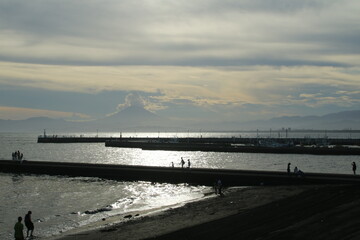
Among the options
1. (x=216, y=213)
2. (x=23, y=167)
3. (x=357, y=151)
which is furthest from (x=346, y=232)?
(x=357, y=151)

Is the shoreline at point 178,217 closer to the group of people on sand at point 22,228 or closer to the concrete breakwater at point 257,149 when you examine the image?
the group of people on sand at point 22,228

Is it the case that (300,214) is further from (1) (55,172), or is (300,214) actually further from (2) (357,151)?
(2) (357,151)

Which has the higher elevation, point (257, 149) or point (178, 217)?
point (257, 149)

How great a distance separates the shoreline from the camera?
64.2 ft

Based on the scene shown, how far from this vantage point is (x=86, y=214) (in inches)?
1024

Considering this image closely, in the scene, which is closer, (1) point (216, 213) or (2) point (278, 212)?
(2) point (278, 212)

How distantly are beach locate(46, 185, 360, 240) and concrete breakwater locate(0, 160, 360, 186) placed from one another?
239 inches

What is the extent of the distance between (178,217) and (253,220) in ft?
16.6

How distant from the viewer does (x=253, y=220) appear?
19.4 metres

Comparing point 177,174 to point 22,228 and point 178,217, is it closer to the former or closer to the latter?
point 178,217

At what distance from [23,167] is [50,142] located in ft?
380

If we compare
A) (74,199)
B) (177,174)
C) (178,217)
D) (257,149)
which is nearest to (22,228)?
(178,217)

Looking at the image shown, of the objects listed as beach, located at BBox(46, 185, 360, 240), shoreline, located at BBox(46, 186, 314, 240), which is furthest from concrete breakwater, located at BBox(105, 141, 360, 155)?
beach, located at BBox(46, 185, 360, 240)

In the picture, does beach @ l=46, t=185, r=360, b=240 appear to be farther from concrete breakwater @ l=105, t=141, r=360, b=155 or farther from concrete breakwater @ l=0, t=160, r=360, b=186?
concrete breakwater @ l=105, t=141, r=360, b=155
